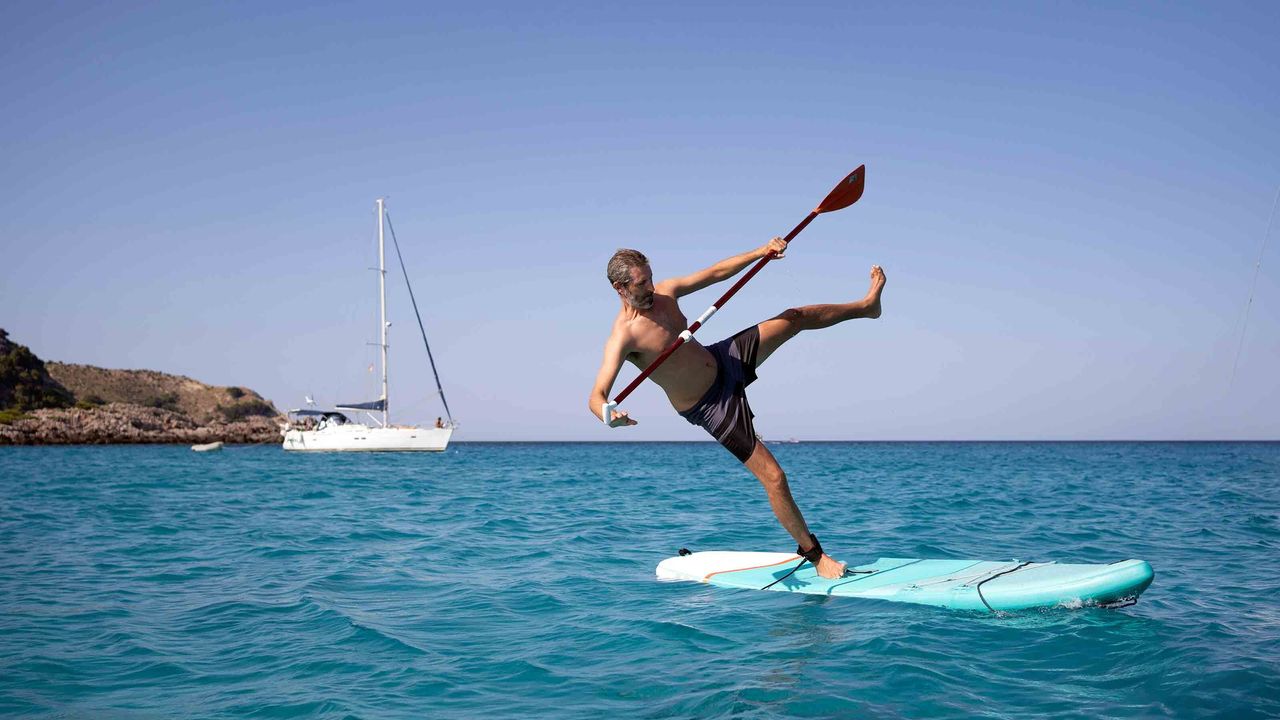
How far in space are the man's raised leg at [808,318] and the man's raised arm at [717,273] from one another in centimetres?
56

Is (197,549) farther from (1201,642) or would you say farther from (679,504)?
(1201,642)

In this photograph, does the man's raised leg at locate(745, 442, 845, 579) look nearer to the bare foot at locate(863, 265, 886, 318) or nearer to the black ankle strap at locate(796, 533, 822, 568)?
the black ankle strap at locate(796, 533, 822, 568)

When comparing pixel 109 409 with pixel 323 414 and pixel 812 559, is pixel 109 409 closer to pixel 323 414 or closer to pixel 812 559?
pixel 323 414

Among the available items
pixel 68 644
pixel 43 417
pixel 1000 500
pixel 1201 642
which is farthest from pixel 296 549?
pixel 43 417

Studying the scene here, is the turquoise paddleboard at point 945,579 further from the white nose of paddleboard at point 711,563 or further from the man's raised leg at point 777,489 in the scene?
the man's raised leg at point 777,489

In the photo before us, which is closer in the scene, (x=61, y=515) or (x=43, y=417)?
(x=61, y=515)

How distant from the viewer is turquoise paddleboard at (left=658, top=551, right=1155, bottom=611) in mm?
6500

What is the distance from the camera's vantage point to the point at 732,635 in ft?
21.0

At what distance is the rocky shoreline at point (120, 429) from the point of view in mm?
68500

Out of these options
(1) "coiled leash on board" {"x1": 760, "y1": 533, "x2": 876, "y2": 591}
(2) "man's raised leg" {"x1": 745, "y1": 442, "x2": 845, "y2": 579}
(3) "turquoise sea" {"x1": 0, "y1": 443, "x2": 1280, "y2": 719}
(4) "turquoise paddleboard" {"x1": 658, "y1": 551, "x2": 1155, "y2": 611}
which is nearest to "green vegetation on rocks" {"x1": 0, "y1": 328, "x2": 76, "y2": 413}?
(3) "turquoise sea" {"x1": 0, "y1": 443, "x2": 1280, "y2": 719}

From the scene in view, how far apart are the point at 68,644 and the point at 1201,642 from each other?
27.0ft

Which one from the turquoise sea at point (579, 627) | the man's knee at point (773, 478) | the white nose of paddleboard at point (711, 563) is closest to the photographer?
the turquoise sea at point (579, 627)

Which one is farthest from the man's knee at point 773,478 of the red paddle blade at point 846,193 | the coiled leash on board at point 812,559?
the red paddle blade at point 846,193

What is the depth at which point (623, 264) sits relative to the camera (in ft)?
20.9
